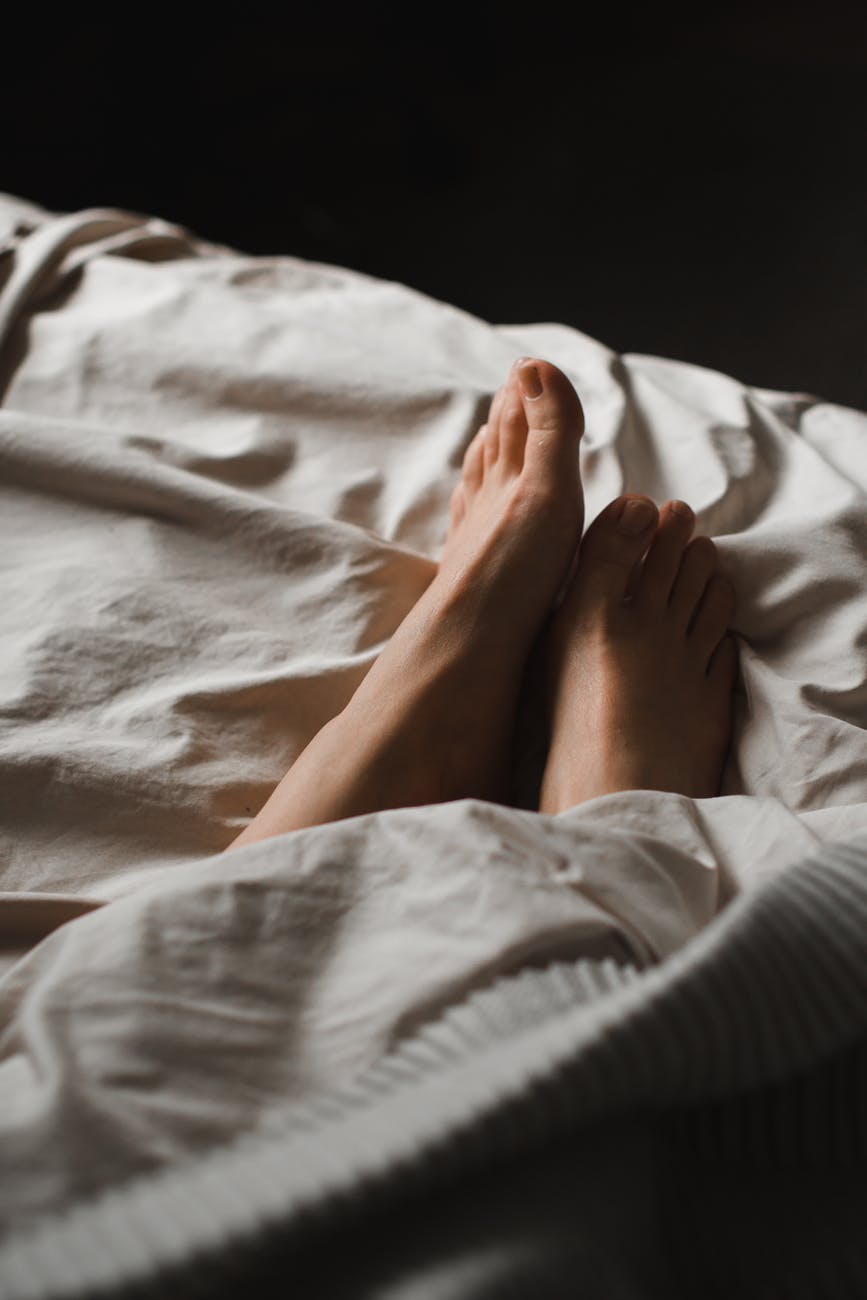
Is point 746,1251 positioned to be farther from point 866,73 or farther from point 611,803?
point 866,73

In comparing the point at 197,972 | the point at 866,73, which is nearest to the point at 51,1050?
the point at 197,972

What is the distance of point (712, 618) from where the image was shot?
2.48ft

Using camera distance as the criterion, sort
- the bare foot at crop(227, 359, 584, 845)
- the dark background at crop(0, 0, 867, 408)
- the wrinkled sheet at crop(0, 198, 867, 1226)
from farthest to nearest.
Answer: the dark background at crop(0, 0, 867, 408) < the bare foot at crop(227, 359, 584, 845) < the wrinkled sheet at crop(0, 198, 867, 1226)

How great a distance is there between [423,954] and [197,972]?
10 cm

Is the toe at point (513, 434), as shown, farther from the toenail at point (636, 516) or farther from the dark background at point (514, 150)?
the dark background at point (514, 150)

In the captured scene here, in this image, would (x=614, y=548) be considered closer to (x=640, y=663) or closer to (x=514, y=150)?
(x=640, y=663)

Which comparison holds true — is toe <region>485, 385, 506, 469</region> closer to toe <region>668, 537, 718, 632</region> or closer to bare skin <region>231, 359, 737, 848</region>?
bare skin <region>231, 359, 737, 848</region>

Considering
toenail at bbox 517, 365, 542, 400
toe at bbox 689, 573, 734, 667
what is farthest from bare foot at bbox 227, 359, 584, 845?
toe at bbox 689, 573, 734, 667

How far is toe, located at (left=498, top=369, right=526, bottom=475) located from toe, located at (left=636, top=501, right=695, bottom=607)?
0.12 meters

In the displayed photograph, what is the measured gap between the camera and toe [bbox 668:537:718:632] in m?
0.76

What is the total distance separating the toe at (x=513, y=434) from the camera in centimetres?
82

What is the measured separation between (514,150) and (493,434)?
1.33m

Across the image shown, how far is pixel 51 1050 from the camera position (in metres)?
0.40

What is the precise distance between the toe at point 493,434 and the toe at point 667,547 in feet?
0.46
